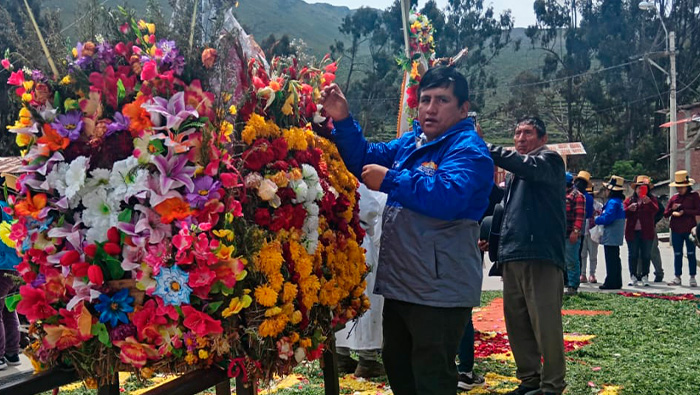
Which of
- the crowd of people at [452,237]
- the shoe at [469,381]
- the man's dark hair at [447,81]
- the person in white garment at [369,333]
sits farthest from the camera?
Result: the person in white garment at [369,333]

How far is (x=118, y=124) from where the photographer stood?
258cm

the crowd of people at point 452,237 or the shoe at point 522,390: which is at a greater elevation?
the crowd of people at point 452,237

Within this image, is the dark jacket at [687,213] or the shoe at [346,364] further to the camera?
the dark jacket at [687,213]

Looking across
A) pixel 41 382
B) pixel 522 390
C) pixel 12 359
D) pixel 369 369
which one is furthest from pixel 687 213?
pixel 41 382

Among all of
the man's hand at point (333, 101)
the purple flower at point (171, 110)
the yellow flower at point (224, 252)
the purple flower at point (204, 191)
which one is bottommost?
the yellow flower at point (224, 252)

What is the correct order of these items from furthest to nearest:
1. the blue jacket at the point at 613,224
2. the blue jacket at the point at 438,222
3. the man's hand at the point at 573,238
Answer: the blue jacket at the point at 613,224 < the man's hand at the point at 573,238 < the blue jacket at the point at 438,222

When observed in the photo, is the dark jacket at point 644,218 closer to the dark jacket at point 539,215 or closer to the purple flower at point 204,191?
the dark jacket at point 539,215

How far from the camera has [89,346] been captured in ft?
8.48

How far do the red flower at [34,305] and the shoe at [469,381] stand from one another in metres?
3.57

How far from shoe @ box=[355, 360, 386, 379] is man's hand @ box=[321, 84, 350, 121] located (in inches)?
110

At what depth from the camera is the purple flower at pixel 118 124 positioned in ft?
8.46

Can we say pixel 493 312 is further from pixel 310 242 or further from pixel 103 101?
pixel 103 101

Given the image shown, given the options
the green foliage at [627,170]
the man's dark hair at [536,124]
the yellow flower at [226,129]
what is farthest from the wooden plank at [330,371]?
the green foliage at [627,170]

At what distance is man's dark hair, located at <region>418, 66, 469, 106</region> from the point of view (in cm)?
343
